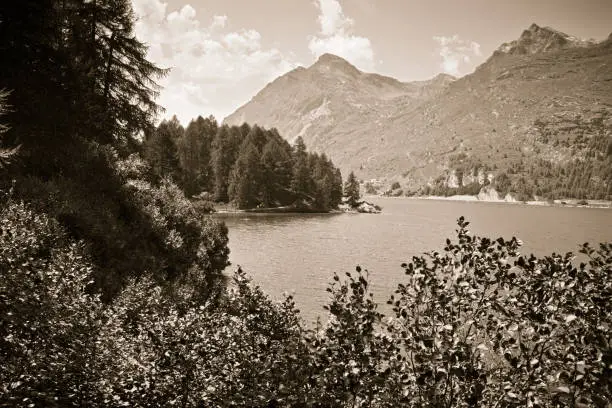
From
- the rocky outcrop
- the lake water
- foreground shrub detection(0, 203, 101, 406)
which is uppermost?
foreground shrub detection(0, 203, 101, 406)

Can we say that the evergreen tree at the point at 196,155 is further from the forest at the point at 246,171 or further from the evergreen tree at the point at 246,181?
the evergreen tree at the point at 246,181

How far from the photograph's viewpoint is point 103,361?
8.23 metres

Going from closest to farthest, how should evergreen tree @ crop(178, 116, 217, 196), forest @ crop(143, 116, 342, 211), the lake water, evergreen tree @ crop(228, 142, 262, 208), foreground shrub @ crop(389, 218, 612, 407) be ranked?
foreground shrub @ crop(389, 218, 612, 407)
the lake water
evergreen tree @ crop(228, 142, 262, 208)
forest @ crop(143, 116, 342, 211)
evergreen tree @ crop(178, 116, 217, 196)

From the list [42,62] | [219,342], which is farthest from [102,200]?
[219,342]

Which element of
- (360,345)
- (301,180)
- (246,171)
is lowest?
(360,345)

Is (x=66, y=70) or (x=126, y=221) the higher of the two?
(x=66, y=70)

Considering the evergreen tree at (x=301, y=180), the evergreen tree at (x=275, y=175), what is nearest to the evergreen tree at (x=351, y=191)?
the evergreen tree at (x=301, y=180)

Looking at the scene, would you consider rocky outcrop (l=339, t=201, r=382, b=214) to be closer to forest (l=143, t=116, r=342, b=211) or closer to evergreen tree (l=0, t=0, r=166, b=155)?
forest (l=143, t=116, r=342, b=211)

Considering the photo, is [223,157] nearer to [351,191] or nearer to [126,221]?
[351,191]

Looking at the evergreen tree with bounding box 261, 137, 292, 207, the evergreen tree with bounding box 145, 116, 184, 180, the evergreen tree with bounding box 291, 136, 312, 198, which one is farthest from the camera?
the evergreen tree with bounding box 291, 136, 312, 198

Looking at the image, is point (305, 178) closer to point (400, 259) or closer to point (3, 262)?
point (400, 259)

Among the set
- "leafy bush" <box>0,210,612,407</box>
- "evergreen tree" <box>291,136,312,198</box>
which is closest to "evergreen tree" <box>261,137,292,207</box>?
"evergreen tree" <box>291,136,312,198</box>

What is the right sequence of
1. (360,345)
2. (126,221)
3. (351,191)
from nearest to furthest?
1. (360,345)
2. (126,221)
3. (351,191)

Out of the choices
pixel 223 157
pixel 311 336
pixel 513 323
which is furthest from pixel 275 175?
pixel 513 323
